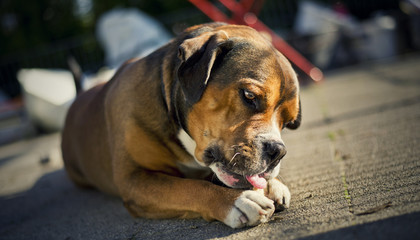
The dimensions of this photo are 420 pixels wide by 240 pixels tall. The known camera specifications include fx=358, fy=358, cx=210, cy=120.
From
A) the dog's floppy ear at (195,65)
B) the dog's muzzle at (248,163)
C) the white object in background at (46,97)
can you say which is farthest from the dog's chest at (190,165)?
the white object in background at (46,97)

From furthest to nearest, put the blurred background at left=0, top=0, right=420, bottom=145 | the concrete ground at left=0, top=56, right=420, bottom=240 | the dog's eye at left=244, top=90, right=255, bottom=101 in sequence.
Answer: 1. the blurred background at left=0, top=0, right=420, bottom=145
2. the dog's eye at left=244, top=90, right=255, bottom=101
3. the concrete ground at left=0, top=56, right=420, bottom=240

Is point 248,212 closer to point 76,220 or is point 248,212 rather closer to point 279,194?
point 279,194

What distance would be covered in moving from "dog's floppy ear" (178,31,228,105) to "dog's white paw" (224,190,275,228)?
770 mm

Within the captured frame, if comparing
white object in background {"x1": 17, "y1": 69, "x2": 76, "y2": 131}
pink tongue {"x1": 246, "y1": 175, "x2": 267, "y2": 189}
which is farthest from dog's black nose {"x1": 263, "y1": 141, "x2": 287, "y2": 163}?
white object in background {"x1": 17, "y1": 69, "x2": 76, "y2": 131}

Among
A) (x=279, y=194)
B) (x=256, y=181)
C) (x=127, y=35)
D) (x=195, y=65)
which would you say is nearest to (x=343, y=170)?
(x=279, y=194)

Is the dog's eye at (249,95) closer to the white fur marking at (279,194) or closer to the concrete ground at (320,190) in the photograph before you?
the white fur marking at (279,194)

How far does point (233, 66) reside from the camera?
261 centimetres

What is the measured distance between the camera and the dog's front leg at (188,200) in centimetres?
230

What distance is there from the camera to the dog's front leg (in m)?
2.30

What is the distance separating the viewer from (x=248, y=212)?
2279mm

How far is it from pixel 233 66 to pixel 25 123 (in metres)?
7.34

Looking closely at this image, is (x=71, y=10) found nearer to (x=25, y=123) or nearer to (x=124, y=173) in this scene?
(x=25, y=123)

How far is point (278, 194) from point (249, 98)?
0.71 meters

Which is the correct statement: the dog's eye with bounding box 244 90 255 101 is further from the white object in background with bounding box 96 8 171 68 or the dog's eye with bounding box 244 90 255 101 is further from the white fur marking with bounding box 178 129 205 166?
the white object in background with bounding box 96 8 171 68
